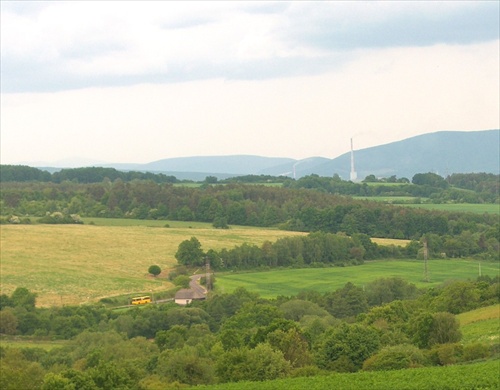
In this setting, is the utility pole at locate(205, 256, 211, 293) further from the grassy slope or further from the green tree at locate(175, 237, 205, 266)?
the grassy slope

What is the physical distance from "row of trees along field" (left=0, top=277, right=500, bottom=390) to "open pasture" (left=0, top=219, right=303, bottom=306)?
869 centimetres

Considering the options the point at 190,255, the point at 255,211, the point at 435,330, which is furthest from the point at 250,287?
the point at 255,211

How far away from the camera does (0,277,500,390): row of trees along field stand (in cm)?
4200

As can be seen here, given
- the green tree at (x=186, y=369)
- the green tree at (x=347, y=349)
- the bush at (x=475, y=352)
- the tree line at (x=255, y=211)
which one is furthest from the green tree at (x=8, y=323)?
the tree line at (x=255, y=211)

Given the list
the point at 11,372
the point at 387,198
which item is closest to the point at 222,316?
the point at 11,372

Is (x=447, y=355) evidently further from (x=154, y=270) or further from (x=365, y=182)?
(x=365, y=182)

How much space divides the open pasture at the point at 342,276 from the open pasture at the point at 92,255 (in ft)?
25.7

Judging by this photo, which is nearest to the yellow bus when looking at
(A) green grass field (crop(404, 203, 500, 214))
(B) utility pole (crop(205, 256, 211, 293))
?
(B) utility pole (crop(205, 256, 211, 293))

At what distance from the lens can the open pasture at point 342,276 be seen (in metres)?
84.5

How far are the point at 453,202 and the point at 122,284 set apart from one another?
8411 centimetres

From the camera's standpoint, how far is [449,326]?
49.8m

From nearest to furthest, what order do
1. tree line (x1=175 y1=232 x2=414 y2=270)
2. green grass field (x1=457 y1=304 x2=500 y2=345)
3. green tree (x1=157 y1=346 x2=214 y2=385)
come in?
green tree (x1=157 y1=346 x2=214 y2=385) → green grass field (x1=457 y1=304 x2=500 y2=345) → tree line (x1=175 y1=232 x2=414 y2=270)

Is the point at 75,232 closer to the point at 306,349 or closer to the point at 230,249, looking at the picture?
the point at 230,249

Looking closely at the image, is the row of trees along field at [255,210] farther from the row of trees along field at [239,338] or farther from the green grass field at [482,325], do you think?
the green grass field at [482,325]
